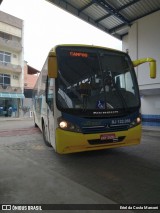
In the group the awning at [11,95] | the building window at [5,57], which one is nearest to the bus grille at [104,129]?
the awning at [11,95]

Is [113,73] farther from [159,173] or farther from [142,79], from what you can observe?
[142,79]

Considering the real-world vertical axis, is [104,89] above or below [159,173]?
above

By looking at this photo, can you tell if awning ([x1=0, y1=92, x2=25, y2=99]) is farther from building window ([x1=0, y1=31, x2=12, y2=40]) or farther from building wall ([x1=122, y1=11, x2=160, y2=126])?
building wall ([x1=122, y1=11, x2=160, y2=126])

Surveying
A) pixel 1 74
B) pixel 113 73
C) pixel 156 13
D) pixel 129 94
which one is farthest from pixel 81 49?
pixel 1 74

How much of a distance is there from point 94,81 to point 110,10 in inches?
395

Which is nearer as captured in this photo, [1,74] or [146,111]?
A: [146,111]

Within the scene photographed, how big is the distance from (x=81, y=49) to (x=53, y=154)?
135 inches

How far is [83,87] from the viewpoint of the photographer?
604cm

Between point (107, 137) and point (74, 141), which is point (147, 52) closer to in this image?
point (107, 137)

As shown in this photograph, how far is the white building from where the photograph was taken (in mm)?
32969

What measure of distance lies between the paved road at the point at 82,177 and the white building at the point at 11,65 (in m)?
26.5

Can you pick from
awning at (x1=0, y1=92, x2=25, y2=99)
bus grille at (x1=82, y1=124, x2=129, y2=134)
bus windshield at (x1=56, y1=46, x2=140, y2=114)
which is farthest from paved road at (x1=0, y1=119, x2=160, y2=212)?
awning at (x1=0, y1=92, x2=25, y2=99)

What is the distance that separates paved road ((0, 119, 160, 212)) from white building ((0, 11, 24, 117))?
26469mm

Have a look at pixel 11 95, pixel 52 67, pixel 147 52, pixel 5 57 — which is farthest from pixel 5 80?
pixel 52 67
